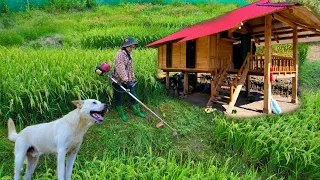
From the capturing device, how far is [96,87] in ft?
21.4

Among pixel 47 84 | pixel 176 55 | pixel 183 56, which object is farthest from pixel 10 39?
pixel 47 84

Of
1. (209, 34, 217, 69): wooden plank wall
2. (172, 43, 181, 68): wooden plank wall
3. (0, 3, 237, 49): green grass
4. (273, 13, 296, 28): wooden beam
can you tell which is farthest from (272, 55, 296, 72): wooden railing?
(0, 3, 237, 49): green grass

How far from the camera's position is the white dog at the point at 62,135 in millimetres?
3525

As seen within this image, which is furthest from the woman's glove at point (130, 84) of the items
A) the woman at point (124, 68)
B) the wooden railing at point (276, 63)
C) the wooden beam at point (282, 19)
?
the wooden beam at point (282, 19)

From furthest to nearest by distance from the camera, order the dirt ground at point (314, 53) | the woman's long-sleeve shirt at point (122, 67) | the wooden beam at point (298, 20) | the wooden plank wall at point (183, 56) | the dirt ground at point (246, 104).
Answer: the dirt ground at point (314, 53) → the wooden plank wall at point (183, 56) → the dirt ground at point (246, 104) → the wooden beam at point (298, 20) → the woman's long-sleeve shirt at point (122, 67)

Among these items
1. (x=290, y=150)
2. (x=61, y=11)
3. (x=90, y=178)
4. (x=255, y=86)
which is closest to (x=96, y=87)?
(x=90, y=178)

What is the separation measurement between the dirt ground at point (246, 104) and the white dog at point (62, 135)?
4285mm

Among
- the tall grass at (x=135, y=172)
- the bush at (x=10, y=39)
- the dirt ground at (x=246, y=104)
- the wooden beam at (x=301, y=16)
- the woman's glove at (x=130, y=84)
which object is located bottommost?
the tall grass at (x=135, y=172)

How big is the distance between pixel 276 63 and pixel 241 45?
1.60 metres

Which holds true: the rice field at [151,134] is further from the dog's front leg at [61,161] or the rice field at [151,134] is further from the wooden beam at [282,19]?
the wooden beam at [282,19]

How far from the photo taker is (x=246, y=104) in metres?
8.40

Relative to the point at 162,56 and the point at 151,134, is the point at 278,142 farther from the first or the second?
the point at 162,56

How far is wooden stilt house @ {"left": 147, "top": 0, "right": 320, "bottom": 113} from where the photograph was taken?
671cm

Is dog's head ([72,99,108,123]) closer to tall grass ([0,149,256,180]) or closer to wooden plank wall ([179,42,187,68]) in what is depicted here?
tall grass ([0,149,256,180])
